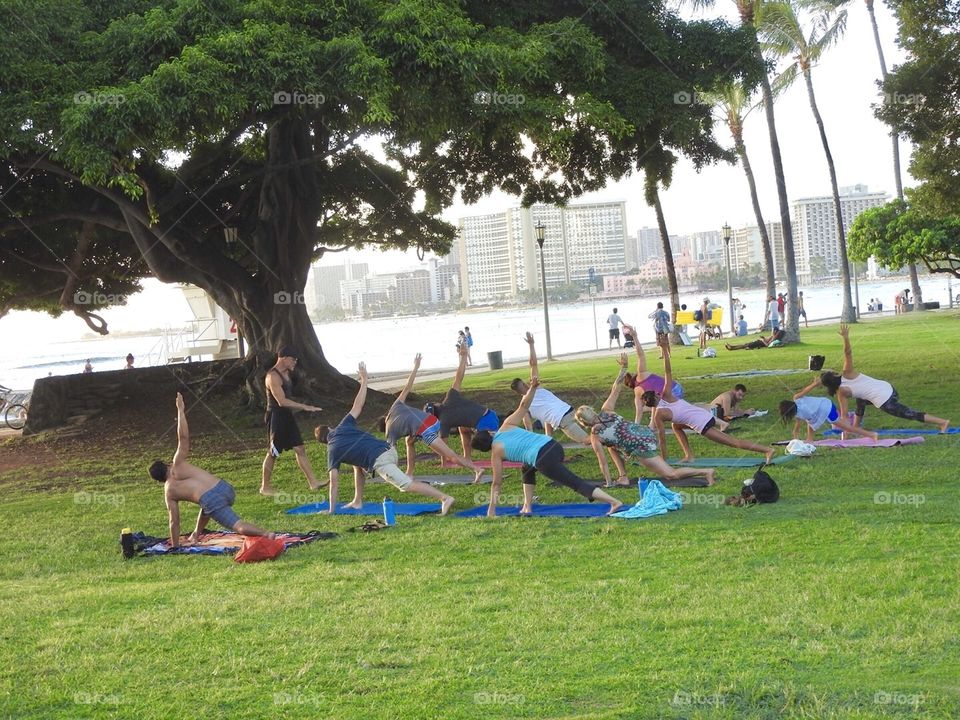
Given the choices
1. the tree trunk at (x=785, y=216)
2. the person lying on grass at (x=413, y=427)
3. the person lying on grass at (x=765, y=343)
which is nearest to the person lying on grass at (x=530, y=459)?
the person lying on grass at (x=413, y=427)

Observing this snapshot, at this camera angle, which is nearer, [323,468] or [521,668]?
[521,668]

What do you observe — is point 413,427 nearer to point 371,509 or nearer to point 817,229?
point 371,509

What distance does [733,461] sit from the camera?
42.0 feet

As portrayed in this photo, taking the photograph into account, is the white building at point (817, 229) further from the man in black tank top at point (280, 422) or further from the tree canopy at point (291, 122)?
the man in black tank top at point (280, 422)

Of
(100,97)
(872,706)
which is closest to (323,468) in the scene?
(100,97)

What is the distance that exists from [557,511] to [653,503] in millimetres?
992

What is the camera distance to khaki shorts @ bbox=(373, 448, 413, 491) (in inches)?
417

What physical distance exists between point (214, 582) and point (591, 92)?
10.6m

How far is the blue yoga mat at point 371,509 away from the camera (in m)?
11.2

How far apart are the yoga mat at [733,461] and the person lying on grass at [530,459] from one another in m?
2.61

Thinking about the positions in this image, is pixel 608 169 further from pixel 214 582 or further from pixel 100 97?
pixel 214 582

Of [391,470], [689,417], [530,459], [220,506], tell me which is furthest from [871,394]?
[220,506]

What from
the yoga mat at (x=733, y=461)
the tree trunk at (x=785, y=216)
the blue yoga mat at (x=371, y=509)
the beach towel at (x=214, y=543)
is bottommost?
the yoga mat at (x=733, y=461)

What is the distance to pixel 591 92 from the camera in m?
16.5
